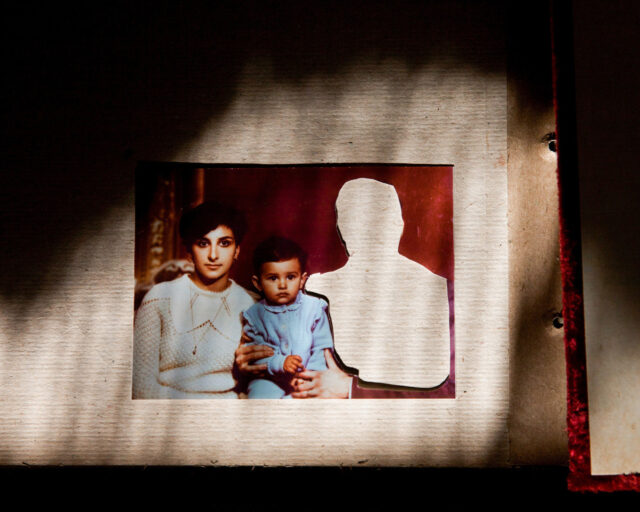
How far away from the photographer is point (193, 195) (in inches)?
29.8

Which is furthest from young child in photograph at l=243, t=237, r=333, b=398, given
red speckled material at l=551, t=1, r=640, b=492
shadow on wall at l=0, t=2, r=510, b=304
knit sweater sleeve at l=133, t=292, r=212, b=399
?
red speckled material at l=551, t=1, r=640, b=492

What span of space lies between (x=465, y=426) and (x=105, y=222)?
2.03ft

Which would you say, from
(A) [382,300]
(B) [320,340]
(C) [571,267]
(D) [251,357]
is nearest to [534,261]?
(C) [571,267]

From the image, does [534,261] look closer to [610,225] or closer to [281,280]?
[610,225]

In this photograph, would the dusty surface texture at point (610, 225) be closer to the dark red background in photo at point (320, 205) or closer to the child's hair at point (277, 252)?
the dark red background in photo at point (320, 205)

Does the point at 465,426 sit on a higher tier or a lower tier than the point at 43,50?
lower

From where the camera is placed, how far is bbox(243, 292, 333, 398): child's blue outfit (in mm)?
746

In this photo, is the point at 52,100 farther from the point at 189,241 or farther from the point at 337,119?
the point at 337,119

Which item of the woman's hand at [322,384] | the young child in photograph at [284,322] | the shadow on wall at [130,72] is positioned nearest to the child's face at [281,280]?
the young child in photograph at [284,322]

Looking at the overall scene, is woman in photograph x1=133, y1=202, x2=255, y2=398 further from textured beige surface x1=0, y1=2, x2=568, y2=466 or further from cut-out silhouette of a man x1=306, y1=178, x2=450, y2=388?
cut-out silhouette of a man x1=306, y1=178, x2=450, y2=388

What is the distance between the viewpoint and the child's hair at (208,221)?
0.75 meters

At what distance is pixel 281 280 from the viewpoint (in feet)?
2.47

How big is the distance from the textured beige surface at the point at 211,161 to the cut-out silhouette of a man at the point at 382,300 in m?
0.04

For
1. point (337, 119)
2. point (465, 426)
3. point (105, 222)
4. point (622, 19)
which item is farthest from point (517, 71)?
point (105, 222)
